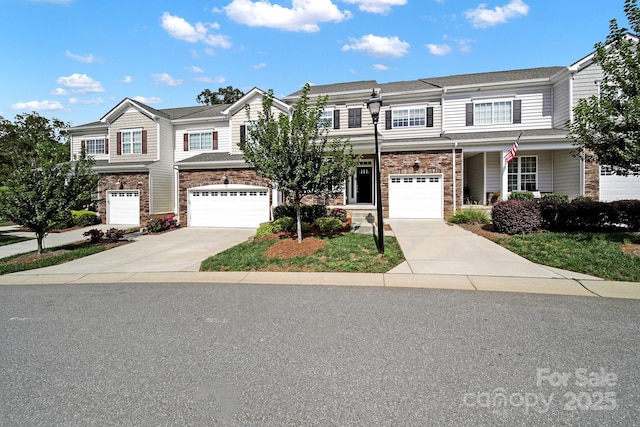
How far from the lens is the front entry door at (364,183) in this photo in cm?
1859

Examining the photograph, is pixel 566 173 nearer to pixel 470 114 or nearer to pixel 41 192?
pixel 470 114

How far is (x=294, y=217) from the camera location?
13.5m

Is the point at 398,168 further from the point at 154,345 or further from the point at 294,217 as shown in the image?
the point at 154,345

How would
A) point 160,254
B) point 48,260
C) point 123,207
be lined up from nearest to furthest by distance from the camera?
point 48,260
point 160,254
point 123,207

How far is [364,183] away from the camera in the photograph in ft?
61.3

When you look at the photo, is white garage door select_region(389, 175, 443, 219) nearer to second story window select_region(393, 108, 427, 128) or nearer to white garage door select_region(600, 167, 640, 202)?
second story window select_region(393, 108, 427, 128)

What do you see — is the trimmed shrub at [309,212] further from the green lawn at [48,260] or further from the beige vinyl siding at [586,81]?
the beige vinyl siding at [586,81]

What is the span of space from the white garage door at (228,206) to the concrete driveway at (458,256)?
7726 mm

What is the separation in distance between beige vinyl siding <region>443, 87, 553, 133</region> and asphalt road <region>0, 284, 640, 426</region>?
47.6ft

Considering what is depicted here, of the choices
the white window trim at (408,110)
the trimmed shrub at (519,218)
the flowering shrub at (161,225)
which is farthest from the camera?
the white window trim at (408,110)

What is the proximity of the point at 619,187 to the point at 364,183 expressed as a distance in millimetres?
11644

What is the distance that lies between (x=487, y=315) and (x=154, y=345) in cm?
445

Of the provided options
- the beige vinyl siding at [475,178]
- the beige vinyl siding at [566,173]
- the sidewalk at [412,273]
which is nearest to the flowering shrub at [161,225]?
the sidewalk at [412,273]

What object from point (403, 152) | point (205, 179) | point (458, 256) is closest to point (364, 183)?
point (403, 152)
